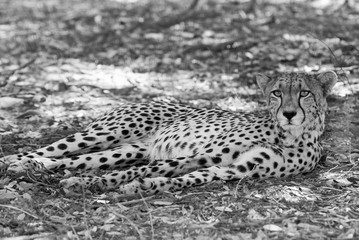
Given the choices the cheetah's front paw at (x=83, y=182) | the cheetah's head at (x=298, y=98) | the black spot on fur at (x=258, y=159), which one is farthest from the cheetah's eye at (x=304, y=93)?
the cheetah's front paw at (x=83, y=182)

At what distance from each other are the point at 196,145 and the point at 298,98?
3.53ft

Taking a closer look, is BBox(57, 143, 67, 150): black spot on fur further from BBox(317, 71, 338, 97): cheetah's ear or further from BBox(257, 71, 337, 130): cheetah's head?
BBox(317, 71, 338, 97): cheetah's ear

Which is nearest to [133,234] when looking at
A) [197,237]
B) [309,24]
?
[197,237]

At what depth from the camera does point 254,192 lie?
5.45 meters

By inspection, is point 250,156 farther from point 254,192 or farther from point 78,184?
point 78,184

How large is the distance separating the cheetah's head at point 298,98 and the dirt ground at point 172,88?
0.52 meters

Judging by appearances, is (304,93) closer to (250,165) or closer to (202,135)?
(250,165)

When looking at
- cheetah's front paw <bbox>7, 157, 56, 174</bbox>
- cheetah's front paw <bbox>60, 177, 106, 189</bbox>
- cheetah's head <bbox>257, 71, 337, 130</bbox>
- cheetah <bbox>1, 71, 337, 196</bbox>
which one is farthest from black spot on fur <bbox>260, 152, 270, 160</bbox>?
cheetah's front paw <bbox>7, 157, 56, 174</bbox>

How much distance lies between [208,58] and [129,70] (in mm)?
1204

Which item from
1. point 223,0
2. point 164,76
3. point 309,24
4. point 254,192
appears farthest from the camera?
point 223,0

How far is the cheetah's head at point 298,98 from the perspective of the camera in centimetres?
577

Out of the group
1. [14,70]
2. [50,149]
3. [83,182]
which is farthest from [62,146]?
[14,70]

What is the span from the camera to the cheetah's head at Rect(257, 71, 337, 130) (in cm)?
577

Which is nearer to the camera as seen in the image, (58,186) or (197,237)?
(197,237)
